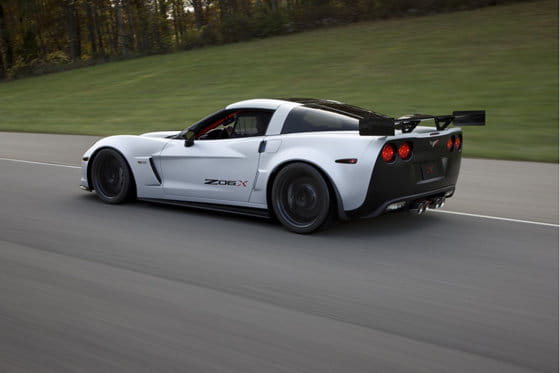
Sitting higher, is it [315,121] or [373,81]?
[315,121]

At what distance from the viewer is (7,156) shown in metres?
12.0

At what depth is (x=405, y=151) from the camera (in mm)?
5566

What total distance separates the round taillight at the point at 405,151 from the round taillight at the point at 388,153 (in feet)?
0.31

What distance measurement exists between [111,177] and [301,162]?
106 inches

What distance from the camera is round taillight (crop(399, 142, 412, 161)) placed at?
5.54m

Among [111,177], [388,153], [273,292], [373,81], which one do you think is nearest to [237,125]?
[388,153]

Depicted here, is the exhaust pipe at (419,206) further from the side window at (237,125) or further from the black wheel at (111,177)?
the black wheel at (111,177)

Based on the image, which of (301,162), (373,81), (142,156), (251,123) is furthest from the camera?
(373,81)

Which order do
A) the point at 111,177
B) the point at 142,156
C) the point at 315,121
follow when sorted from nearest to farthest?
the point at 315,121 → the point at 142,156 → the point at 111,177

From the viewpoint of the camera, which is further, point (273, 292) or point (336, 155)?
point (336, 155)

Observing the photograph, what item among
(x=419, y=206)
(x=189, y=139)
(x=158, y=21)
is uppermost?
(x=158, y=21)

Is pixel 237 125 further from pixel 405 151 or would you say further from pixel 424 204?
pixel 424 204

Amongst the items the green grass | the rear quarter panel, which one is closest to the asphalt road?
the rear quarter panel

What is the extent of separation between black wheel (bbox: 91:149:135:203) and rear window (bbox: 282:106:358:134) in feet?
6.89
